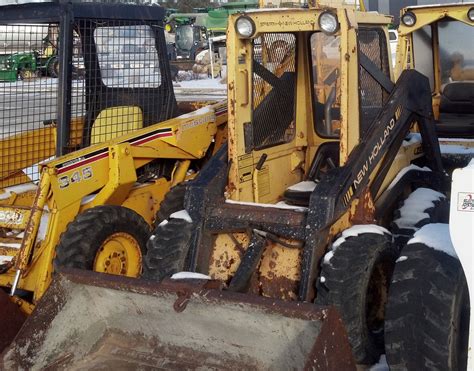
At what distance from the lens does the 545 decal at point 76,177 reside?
6316 mm

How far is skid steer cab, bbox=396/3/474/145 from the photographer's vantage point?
7801mm

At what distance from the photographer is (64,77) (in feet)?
22.0

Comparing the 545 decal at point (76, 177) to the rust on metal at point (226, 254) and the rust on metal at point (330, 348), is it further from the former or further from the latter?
the rust on metal at point (330, 348)

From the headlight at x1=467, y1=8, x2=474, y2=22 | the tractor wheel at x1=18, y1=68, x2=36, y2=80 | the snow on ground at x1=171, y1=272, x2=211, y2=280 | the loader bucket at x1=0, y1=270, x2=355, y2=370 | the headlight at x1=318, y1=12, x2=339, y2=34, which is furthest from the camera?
the tractor wheel at x1=18, y1=68, x2=36, y2=80

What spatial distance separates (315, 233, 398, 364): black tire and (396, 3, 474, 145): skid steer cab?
10.2 feet

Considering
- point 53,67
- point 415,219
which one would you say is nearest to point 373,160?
point 415,219

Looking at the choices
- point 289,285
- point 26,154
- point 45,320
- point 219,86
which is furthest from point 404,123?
point 219,86

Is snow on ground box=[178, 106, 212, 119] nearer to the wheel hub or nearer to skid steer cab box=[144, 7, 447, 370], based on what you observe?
the wheel hub

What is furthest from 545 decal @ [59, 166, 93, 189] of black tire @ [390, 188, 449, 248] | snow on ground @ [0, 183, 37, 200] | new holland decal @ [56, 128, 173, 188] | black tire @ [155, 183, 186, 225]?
black tire @ [390, 188, 449, 248]

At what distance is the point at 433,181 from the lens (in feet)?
20.1

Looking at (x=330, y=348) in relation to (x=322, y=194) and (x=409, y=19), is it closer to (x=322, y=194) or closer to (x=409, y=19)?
(x=322, y=194)

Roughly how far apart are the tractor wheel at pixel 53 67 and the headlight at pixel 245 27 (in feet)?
6.83

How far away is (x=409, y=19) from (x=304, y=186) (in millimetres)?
2703

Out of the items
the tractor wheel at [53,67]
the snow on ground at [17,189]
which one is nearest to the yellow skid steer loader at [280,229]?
the tractor wheel at [53,67]
